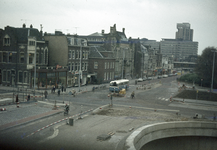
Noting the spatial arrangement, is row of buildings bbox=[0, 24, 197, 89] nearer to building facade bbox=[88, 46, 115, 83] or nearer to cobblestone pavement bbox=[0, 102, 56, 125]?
building facade bbox=[88, 46, 115, 83]

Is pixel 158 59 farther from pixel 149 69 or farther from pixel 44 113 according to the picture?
pixel 44 113

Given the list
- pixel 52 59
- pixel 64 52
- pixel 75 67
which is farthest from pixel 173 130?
pixel 52 59

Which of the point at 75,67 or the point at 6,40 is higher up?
the point at 6,40

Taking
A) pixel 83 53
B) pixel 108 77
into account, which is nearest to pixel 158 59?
pixel 108 77

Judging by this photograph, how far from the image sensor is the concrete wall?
1701 centimetres

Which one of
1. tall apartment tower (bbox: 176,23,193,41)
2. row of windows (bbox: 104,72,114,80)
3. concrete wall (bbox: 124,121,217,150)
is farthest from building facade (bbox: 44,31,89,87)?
concrete wall (bbox: 124,121,217,150)

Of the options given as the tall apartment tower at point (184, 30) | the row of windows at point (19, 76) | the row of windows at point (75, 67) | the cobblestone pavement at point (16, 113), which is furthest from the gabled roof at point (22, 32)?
the tall apartment tower at point (184, 30)

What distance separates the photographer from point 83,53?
52688mm

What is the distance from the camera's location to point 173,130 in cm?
2023

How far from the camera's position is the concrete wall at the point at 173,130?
17014 millimetres

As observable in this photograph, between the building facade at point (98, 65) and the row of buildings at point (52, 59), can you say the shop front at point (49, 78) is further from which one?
the building facade at point (98, 65)

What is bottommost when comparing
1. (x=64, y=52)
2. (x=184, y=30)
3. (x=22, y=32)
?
(x=64, y=52)

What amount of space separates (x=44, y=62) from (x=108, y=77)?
795 inches

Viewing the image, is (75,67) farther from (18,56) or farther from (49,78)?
(18,56)
